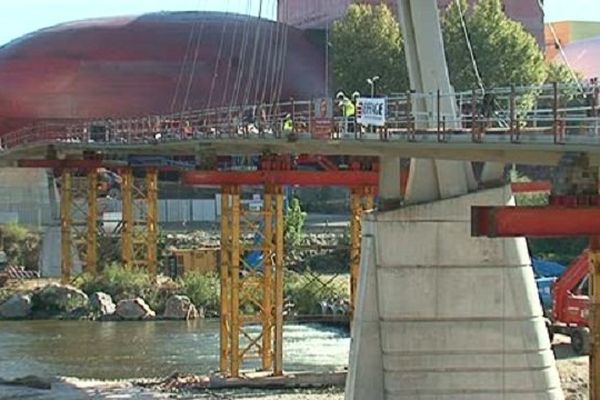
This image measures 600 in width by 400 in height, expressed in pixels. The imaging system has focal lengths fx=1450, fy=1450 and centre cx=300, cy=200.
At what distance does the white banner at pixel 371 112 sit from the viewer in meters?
35.3

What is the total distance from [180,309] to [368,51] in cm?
3272

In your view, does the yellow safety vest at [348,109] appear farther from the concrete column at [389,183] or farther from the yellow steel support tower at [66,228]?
the yellow steel support tower at [66,228]

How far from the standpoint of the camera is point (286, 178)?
150ft

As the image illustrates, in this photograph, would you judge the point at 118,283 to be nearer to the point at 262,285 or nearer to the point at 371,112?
the point at 262,285

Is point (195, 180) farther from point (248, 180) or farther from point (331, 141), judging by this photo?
point (331, 141)

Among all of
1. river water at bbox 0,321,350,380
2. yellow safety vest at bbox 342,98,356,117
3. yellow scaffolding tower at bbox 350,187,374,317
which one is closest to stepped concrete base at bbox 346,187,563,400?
yellow safety vest at bbox 342,98,356,117

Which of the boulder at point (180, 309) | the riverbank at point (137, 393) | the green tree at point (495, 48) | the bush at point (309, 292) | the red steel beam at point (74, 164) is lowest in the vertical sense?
the riverbank at point (137, 393)

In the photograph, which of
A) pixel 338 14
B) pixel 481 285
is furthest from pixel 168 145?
pixel 338 14

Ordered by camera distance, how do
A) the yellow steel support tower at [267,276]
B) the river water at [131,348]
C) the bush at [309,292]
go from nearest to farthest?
the yellow steel support tower at [267,276], the river water at [131,348], the bush at [309,292]

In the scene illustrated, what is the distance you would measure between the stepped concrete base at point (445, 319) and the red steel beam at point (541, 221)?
10.0 meters

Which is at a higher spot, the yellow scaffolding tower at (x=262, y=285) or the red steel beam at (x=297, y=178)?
the red steel beam at (x=297, y=178)

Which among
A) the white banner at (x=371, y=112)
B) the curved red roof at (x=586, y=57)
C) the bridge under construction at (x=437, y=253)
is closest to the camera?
the bridge under construction at (x=437, y=253)

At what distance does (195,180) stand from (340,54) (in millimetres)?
53202

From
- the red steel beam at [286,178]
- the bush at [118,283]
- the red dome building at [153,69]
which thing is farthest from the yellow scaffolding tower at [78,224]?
the red dome building at [153,69]
